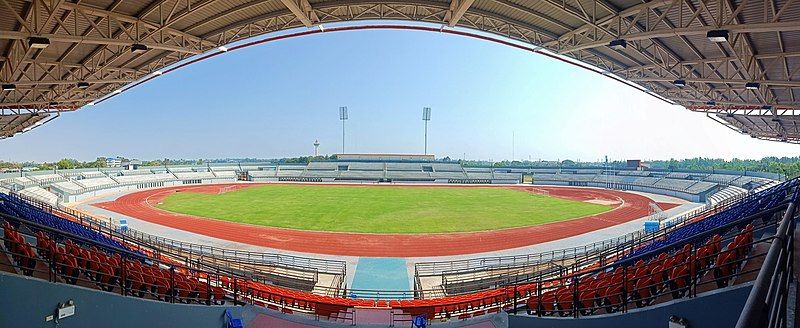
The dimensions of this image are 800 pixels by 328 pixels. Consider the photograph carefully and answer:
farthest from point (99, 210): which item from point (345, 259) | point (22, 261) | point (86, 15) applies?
point (22, 261)

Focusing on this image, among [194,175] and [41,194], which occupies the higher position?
[194,175]

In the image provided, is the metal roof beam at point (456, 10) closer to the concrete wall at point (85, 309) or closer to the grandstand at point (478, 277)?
the grandstand at point (478, 277)

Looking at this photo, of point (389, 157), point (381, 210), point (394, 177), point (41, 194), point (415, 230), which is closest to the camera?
point (415, 230)

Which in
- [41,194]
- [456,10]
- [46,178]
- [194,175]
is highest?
[456,10]

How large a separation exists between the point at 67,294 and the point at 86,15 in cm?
977

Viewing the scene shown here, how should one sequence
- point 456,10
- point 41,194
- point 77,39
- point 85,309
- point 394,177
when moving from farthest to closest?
point 394,177
point 41,194
point 456,10
point 77,39
point 85,309

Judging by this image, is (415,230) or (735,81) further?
(415,230)

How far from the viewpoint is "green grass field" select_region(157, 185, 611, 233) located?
31.9m

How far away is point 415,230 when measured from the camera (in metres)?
30.0

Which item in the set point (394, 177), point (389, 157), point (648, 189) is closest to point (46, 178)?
point (394, 177)

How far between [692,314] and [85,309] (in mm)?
9945

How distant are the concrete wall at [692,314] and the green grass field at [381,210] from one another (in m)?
22.8

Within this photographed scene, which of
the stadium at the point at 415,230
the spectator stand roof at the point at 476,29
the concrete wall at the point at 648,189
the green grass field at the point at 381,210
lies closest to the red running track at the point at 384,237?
the stadium at the point at 415,230

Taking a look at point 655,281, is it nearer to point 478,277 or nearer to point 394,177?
point 478,277
